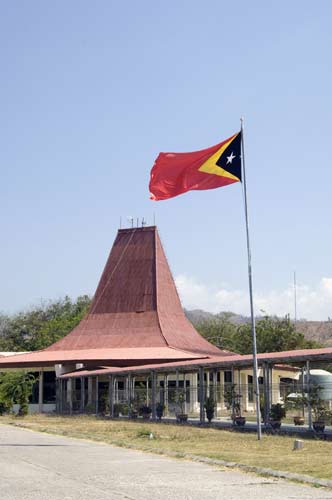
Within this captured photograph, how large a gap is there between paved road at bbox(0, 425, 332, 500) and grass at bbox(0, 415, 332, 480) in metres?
1.08

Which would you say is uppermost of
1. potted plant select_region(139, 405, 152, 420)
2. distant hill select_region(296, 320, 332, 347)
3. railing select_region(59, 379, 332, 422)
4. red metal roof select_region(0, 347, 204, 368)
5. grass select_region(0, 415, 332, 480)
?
distant hill select_region(296, 320, 332, 347)

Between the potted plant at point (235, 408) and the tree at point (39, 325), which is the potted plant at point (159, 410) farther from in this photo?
the tree at point (39, 325)

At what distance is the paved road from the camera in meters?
11.3

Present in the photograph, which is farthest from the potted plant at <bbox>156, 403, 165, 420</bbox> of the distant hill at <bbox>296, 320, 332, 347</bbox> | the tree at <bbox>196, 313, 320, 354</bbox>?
the distant hill at <bbox>296, 320, 332, 347</bbox>

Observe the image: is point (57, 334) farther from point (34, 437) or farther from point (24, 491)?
point (24, 491)

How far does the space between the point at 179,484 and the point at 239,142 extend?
1366 cm

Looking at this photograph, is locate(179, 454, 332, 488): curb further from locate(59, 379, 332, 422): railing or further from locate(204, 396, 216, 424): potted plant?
locate(204, 396, 216, 424): potted plant

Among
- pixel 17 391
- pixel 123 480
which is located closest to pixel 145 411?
pixel 17 391

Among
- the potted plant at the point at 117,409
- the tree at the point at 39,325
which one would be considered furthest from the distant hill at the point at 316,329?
the potted plant at the point at 117,409

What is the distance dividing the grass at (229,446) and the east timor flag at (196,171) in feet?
23.6

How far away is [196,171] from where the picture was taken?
23.8m

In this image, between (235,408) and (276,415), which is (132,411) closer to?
(235,408)

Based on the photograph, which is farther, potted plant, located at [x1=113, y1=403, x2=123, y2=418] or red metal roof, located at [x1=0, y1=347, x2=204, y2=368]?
red metal roof, located at [x1=0, y1=347, x2=204, y2=368]

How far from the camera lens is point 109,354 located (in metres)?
49.1
